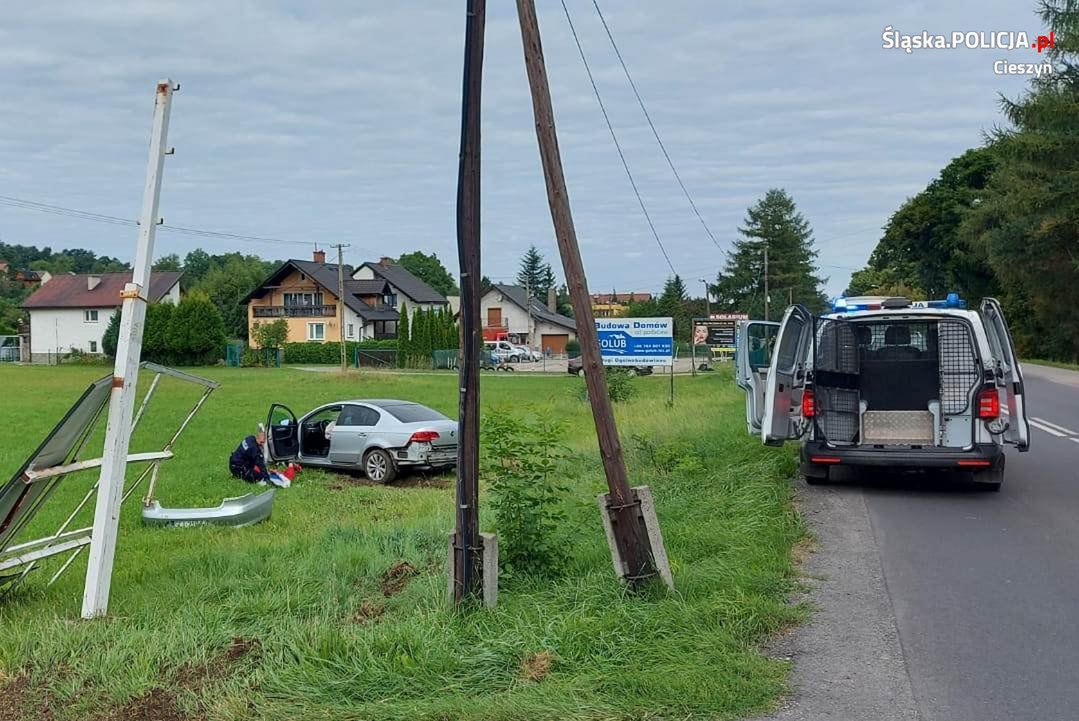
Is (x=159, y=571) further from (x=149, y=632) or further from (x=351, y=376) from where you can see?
(x=351, y=376)

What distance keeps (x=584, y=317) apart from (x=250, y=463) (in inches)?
393

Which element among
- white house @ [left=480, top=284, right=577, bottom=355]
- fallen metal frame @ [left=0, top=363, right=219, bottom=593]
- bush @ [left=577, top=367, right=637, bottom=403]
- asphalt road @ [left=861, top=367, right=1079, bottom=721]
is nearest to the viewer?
asphalt road @ [left=861, top=367, right=1079, bottom=721]

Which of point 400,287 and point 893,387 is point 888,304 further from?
point 400,287

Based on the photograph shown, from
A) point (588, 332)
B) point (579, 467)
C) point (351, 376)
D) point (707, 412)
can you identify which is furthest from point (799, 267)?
point (588, 332)

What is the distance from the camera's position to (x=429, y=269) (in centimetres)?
15638

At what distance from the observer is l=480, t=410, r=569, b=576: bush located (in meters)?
7.28

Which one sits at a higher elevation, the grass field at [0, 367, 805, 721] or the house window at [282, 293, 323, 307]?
the house window at [282, 293, 323, 307]

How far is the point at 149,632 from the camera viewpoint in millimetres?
6184

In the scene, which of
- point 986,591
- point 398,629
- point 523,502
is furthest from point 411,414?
point 398,629

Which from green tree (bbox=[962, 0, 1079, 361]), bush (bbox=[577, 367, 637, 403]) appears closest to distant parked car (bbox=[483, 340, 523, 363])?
green tree (bbox=[962, 0, 1079, 361])

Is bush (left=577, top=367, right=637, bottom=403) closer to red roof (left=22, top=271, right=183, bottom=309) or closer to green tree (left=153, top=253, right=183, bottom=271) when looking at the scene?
red roof (left=22, top=271, right=183, bottom=309)

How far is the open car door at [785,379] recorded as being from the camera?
1130 cm

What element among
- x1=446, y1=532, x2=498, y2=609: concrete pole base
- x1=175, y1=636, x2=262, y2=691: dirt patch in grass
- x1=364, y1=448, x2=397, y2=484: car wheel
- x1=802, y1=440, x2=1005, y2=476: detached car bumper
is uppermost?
x1=802, y1=440, x2=1005, y2=476: detached car bumper

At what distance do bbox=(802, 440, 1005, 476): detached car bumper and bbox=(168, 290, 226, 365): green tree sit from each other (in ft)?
213
